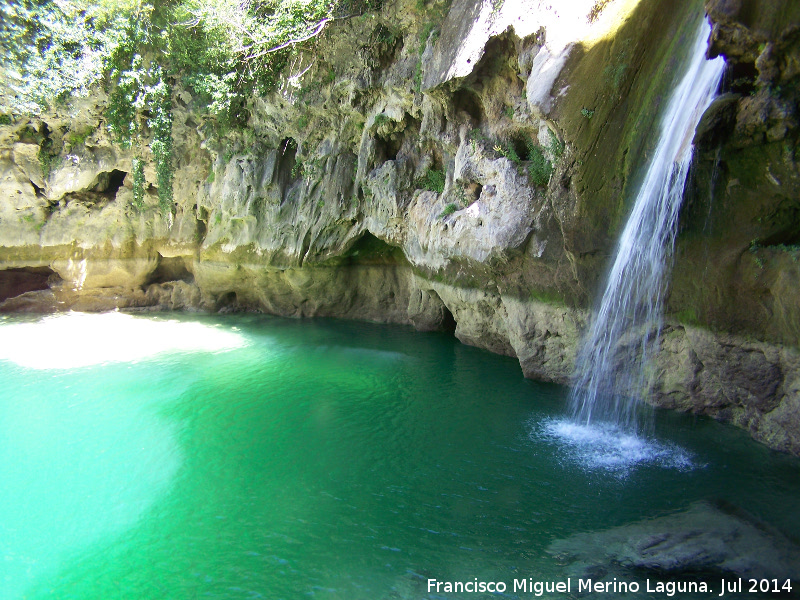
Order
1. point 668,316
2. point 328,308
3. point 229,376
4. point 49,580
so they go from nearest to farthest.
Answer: point 49,580 → point 668,316 → point 229,376 → point 328,308

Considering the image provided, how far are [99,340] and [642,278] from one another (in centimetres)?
1256

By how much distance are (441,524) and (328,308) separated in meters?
11.3

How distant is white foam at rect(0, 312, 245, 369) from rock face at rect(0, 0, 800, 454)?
2.14 metres

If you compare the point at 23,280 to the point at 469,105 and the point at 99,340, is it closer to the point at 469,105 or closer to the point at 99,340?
the point at 99,340

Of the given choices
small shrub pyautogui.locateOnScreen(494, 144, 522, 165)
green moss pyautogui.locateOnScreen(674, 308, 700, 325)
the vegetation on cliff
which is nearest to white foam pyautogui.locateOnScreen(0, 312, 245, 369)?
the vegetation on cliff

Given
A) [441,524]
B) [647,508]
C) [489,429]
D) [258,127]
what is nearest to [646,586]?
[647,508]

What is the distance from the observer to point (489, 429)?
7.32 meters

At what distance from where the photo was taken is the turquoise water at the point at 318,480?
181 inches

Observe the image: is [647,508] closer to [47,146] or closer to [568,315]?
[568,315]

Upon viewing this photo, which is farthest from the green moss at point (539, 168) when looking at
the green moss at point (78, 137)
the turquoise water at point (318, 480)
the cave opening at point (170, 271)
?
the green moss at point (78, 137)

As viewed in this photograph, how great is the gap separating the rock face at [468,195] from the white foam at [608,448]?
3.69 ft

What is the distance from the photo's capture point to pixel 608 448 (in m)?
6.55

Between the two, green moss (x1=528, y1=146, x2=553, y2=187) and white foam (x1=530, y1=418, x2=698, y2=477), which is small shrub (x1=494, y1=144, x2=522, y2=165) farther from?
white foam (x1=530, y1=418, x2=698, y2=477)

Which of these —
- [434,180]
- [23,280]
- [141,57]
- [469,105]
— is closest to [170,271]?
[23,280]
